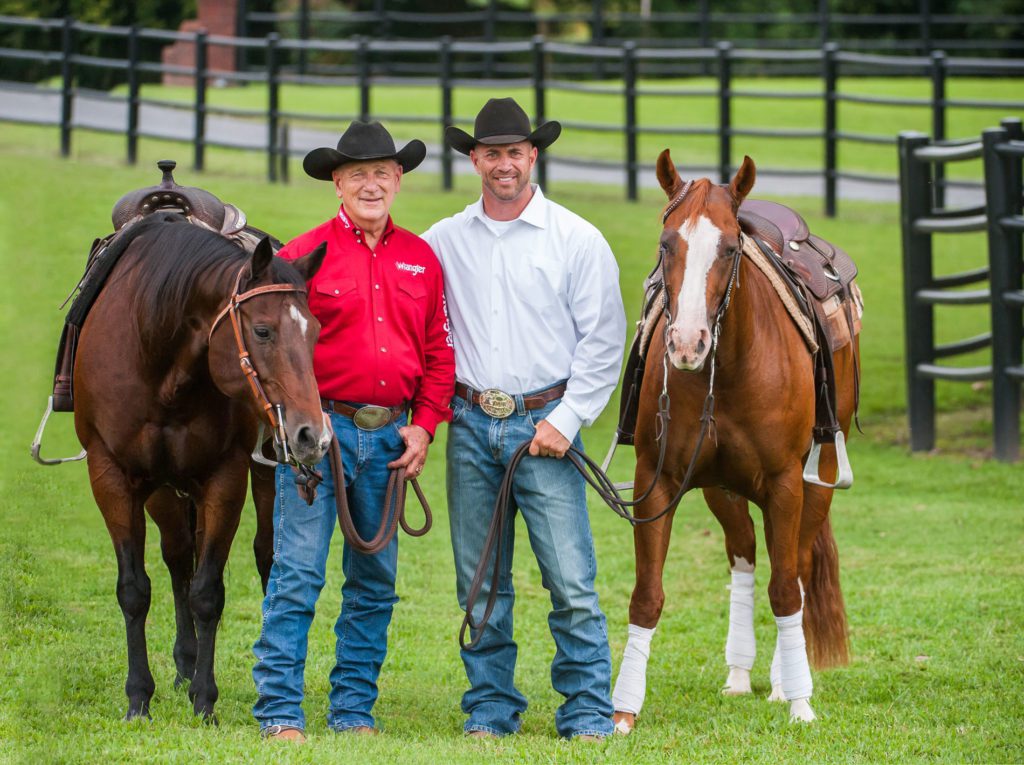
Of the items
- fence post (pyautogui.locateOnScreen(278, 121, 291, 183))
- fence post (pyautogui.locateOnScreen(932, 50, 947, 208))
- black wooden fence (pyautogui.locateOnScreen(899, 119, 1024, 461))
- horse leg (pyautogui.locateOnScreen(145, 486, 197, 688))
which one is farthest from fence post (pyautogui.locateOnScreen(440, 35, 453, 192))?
horse leg (pyautogui.locateOnScreen(145, 486, 197, 688))

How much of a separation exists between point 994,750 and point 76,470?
16.3 feet

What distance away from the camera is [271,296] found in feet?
13.8

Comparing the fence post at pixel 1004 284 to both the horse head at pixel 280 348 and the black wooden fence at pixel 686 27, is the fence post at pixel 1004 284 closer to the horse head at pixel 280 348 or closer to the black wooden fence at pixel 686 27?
the horse head at pixel 280 348

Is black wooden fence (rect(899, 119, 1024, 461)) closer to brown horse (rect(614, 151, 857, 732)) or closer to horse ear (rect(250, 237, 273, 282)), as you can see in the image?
brown horse (rect(614, 151, 857, 732))

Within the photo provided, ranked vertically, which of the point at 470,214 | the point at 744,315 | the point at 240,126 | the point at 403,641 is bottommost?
the point at 403,641

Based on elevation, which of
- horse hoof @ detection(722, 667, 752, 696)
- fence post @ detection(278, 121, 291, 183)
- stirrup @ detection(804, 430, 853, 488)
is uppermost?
fence post @ detection(278, 121, 291, 183)

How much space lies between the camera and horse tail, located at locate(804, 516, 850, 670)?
5574 millimetres

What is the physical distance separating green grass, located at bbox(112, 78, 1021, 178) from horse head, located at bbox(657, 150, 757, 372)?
12.8 metres

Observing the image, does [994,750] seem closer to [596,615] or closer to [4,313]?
[596,615]

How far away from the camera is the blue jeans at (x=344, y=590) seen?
4406mm

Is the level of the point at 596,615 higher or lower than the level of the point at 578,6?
lower

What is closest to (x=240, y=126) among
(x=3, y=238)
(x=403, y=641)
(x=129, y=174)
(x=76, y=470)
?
(x=129, y=174)

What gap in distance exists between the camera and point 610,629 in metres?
6.34

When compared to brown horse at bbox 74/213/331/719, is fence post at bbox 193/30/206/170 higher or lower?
higher
